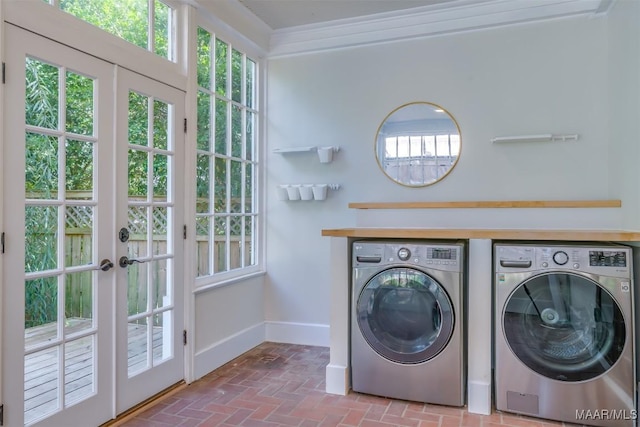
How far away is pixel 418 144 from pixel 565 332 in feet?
5.65

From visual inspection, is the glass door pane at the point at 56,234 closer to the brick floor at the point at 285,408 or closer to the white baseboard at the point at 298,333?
the brick floor at the point at 285,408

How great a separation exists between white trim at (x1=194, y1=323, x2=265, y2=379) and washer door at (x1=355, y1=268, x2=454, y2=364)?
1165 mm

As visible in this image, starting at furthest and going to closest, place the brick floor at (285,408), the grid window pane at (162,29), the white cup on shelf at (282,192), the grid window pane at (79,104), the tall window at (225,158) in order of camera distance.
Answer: the white cup on shelf at (282,192) → the tall window at (225,158) → the grid window pane at (162,29) → the brick floor at (285,408) → the grid window pane at (79,104)

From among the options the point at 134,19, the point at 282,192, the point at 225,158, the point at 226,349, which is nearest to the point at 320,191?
the point at 282,192

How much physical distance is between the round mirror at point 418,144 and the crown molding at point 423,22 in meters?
0.61

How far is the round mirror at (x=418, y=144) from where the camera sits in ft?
10.8

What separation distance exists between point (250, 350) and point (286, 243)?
0.97 metres

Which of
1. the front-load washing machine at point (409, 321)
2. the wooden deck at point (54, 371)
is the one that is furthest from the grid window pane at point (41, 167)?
the front-load washing machine at point (409, 321)

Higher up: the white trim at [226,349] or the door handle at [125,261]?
the door handle at [125,261]

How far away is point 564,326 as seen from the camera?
229 cm

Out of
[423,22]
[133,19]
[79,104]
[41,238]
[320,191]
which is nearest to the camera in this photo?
[41,238]

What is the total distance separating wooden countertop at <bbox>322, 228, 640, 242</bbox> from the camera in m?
2.21

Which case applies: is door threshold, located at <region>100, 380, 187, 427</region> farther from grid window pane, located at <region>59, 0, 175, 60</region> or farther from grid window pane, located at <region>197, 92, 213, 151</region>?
grid window pane, located at <region>59, 0, 175, 60</region>

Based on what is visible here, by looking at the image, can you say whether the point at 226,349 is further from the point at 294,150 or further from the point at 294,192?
the point at 294,150
